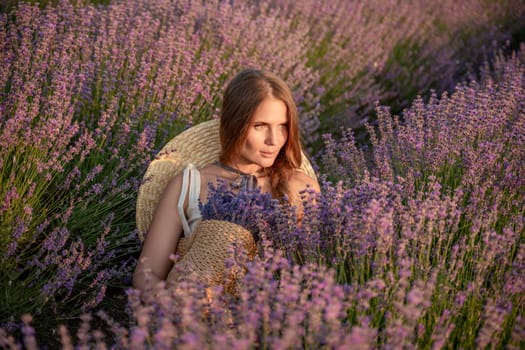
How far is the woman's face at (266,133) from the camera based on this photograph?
2.48 meters

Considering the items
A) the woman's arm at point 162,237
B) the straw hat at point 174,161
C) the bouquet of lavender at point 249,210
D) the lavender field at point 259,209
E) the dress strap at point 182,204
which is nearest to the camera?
the lavender field at point 259,209

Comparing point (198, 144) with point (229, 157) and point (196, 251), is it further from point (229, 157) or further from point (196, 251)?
point (196, 251)

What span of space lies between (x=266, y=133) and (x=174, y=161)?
1.60 feet

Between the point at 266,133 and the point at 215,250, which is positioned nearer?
the point at 215,250

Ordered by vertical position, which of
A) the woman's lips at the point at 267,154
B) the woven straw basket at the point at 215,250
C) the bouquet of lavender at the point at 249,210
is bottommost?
the woven straw basket at the point at 215,250

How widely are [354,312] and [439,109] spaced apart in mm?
1647

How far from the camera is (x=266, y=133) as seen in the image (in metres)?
2.49

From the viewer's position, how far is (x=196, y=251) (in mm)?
2145

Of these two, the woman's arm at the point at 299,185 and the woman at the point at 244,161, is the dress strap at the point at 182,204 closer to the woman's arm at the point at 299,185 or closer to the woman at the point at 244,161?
the woman at the point at 244,161

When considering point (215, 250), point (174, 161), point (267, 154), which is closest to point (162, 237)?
point (215, 250)

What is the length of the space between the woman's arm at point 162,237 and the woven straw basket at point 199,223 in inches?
1.5

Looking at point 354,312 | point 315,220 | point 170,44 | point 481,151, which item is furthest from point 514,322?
point 170,44

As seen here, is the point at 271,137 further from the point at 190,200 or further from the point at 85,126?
the point at 85,126

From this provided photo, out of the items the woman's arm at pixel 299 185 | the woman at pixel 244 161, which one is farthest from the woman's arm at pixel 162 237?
the woman's arm at pixel 299 185
